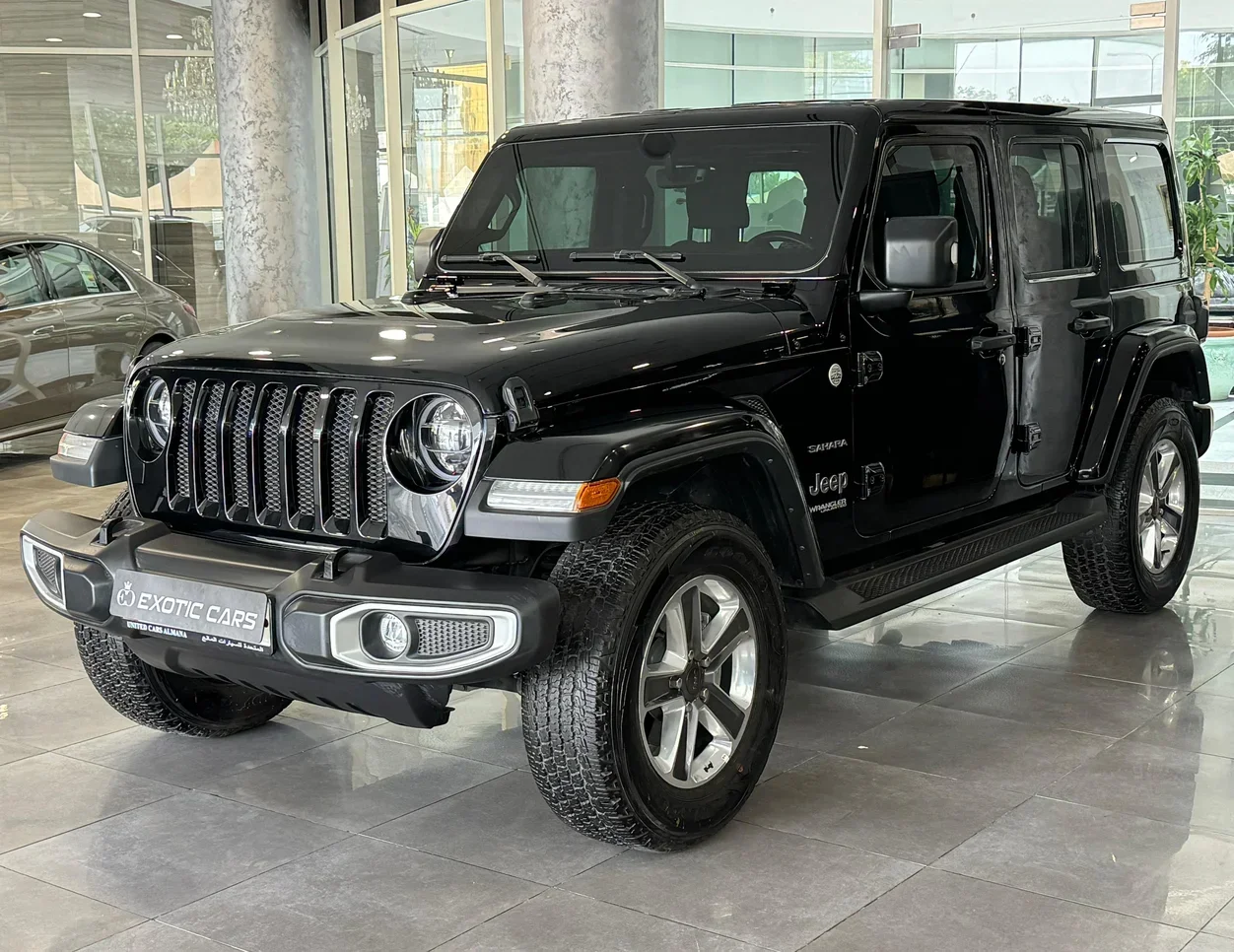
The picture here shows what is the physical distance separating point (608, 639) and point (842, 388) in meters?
1.24

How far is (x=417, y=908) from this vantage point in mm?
3082

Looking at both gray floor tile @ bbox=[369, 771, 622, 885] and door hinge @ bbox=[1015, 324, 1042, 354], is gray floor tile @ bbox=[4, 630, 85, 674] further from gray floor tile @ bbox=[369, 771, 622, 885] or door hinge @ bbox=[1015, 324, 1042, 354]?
door hinge @ bbox=[1015, 324, 1042, 354]

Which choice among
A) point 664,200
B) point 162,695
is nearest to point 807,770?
point 664,200

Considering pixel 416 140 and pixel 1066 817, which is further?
pixel 416 140

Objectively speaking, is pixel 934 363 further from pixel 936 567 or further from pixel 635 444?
pixel 635 444

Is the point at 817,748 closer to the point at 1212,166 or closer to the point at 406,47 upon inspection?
the point at 1212,166

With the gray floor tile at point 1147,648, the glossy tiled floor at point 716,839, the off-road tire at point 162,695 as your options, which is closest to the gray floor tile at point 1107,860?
the glossy tiled floor at point 716,839

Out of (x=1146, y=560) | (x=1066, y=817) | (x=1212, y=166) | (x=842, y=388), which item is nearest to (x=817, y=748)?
(x=1066, y=817)

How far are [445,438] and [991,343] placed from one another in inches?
80.7

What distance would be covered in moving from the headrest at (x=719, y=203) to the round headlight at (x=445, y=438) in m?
1.35

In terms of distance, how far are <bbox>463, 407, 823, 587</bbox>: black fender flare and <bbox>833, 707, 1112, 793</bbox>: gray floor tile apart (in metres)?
1.04

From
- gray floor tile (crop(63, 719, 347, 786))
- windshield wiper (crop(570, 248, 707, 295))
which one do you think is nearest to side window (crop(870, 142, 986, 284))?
windshield wiper (crop(570, 248, 707, 295))

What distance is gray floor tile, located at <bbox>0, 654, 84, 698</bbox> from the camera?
4800 millimetres

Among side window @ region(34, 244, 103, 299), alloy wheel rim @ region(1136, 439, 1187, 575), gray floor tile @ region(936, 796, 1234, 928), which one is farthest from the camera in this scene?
side window @ region(34, 244, 103, 299)
